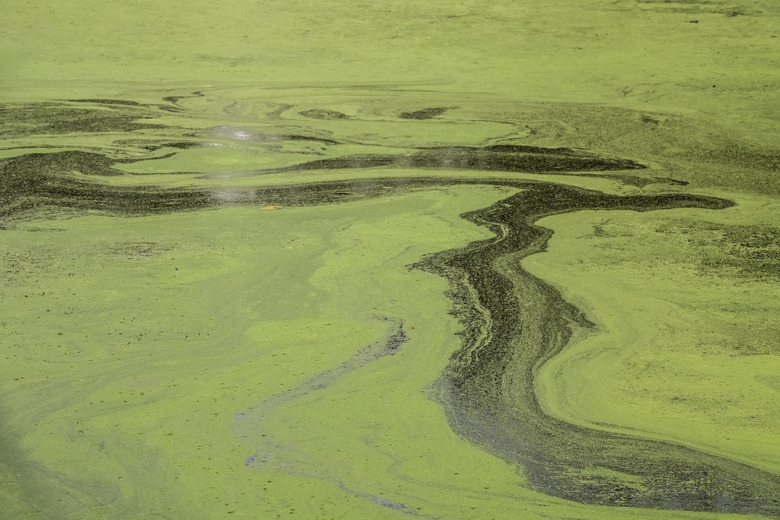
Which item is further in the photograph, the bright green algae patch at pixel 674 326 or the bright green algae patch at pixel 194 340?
the bright green algae patch at pixel 674 326

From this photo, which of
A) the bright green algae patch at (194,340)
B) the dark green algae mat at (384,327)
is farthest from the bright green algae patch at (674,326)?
the bright green algae patch at (194,340)

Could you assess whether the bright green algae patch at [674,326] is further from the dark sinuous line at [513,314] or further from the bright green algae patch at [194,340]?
the bright green algae patch at [194,340]

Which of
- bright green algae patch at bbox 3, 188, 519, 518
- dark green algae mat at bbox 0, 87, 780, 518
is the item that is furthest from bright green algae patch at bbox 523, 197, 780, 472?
bright green algae patch at bbox 3, 188, 519, 518

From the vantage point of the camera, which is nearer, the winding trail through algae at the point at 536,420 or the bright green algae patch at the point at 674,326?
the winding trail through algae at the point at 536,420

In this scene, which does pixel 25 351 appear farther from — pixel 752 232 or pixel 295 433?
pixel 752 232

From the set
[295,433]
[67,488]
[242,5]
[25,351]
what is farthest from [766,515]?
[242,5]

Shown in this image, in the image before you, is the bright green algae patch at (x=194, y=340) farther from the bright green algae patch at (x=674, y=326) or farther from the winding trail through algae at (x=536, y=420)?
the bright green algae patch at (x=674, y=326)

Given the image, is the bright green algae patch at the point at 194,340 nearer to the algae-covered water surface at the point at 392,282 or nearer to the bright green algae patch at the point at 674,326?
the algae-covered water surface at the point at 392,282
